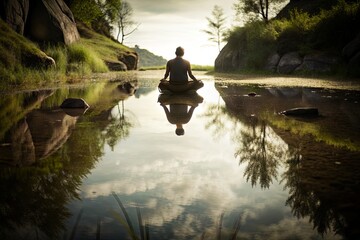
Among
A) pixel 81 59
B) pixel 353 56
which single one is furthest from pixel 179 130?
pixel 81 59

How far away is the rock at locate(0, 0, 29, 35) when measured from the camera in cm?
1898

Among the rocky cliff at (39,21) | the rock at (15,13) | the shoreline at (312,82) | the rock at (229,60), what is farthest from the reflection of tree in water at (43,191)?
the rock at (229,60)

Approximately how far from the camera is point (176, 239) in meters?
2.19

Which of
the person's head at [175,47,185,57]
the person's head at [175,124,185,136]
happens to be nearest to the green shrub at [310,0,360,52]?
the person's head at [175,47,185,57]

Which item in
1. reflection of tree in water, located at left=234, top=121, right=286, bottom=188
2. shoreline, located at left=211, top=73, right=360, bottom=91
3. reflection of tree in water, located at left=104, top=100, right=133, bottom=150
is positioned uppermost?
shoreline, located at left=211, top=73, right=360, bottom=91

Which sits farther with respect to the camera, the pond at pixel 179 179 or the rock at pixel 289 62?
the rock at pixel 289 62

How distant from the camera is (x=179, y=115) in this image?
7.94 metres

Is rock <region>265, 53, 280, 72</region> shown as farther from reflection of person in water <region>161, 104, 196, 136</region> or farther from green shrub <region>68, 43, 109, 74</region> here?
reflection of person in water <region>161, 104, 196, 136</region>

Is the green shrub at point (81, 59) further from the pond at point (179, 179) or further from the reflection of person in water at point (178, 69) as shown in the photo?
the pond at point (179, 179)

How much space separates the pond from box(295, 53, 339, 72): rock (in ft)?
52.1

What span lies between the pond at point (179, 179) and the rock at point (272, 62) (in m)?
20.9

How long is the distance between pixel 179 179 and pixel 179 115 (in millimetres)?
4549

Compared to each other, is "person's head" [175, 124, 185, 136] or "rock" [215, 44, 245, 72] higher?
"rock" [215, 44, 245, 72]

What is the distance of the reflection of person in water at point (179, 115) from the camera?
21.5ft
